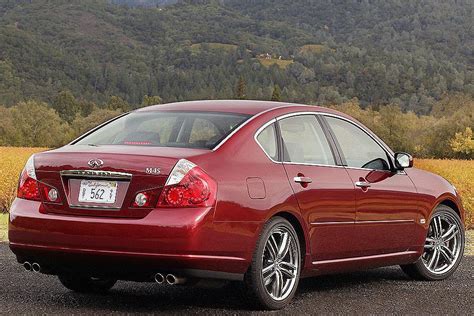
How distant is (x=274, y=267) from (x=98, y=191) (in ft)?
4.72

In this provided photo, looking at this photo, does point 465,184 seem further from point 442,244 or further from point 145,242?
point 145,242

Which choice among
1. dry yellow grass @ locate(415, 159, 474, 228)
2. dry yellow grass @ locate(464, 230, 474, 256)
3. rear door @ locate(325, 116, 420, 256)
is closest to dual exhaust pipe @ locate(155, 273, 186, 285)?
rear door @ locate(325, 116, 420, 256)

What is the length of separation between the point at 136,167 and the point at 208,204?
552mm

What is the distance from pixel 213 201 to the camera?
20.1 ft

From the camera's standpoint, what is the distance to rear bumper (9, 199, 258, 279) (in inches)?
238

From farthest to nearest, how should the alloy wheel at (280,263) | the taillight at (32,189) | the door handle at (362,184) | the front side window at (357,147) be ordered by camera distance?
the front side window at (357,147), the door handle at (362,184), the alloy wheel at (280,263), the taillight at (32,189)

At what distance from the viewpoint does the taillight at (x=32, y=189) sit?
648 centimetres

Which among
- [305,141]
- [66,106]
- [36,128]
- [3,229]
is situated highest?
[305,141]

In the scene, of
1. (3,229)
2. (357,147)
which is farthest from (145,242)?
(3,229)

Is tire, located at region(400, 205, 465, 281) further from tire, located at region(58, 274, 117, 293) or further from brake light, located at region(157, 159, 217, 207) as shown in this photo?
brake light, located at region(157, 159, 217, 207)

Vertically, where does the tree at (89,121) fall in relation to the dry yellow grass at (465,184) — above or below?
below

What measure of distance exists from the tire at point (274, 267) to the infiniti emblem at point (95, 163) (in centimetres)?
123

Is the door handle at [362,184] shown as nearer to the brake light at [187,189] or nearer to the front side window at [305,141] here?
the front side window at [305,141]

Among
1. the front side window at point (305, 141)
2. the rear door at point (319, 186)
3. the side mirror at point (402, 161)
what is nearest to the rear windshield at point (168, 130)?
the front side window at point (305, 141)
